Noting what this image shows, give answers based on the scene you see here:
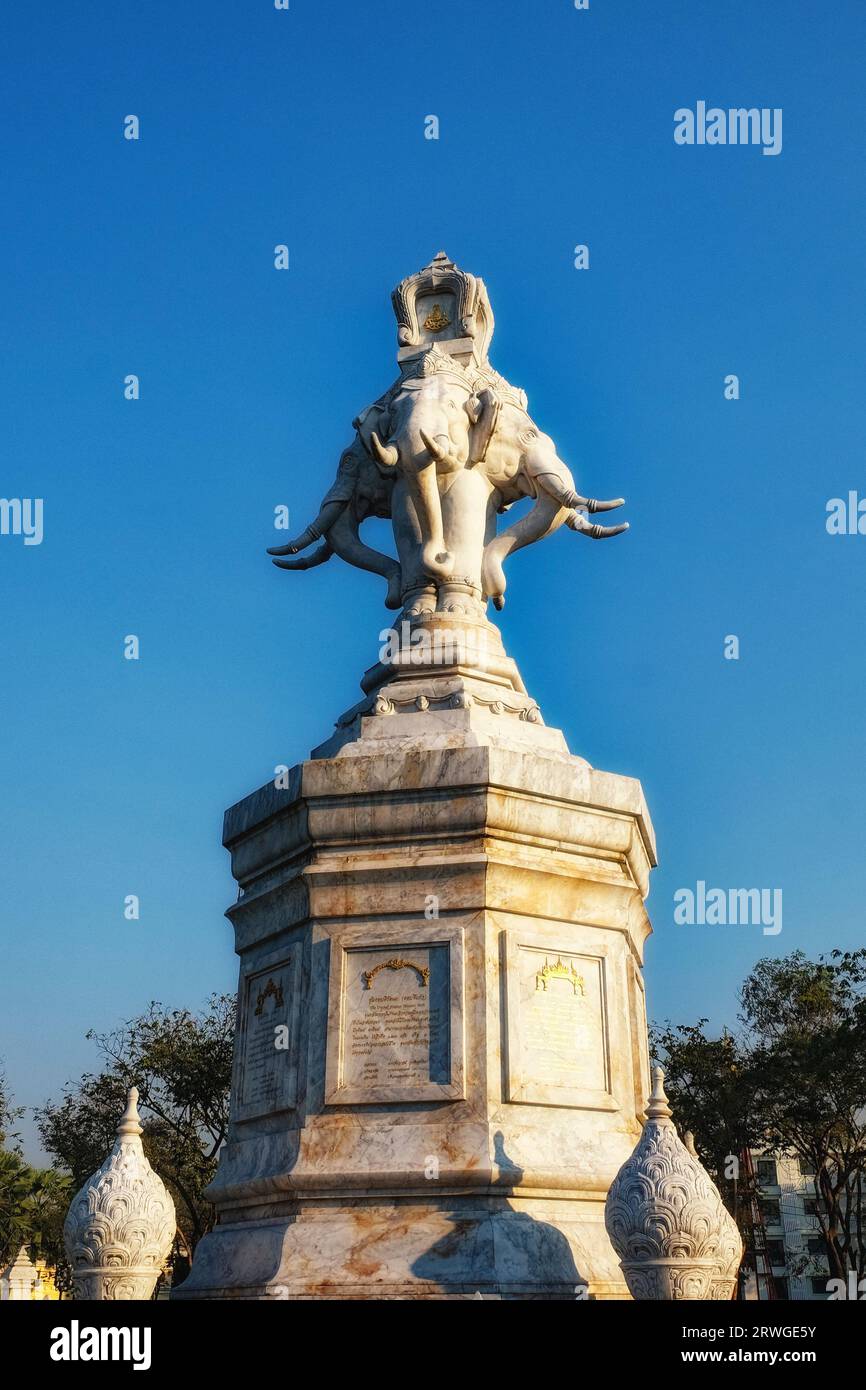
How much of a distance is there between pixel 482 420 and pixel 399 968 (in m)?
4.90

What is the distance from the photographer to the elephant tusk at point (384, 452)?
11.2m

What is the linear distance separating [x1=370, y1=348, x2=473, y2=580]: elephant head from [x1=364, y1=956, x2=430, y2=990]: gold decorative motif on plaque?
3.62 metres

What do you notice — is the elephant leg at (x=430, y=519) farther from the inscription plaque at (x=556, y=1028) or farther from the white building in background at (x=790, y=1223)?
the white building in background at (x=790, y=1223)

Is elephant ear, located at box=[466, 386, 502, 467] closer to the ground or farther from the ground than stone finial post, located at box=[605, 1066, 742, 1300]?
farther from the ground

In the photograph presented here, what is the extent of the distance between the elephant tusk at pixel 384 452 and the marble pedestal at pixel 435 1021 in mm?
2118

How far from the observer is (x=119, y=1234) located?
7887 millimetres

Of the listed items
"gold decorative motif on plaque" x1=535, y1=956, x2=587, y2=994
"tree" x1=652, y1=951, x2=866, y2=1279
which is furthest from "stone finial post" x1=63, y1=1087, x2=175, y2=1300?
"tree" x1=652, y1=951, x2=866, y2=1279

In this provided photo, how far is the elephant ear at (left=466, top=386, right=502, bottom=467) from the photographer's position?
37.8 ft

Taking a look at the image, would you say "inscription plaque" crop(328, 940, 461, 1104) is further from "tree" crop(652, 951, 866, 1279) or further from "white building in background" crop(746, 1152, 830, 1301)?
"white building in background" crop(746, 1152, 830, 1301)

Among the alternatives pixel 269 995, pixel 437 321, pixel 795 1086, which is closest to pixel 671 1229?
pixel 269 995

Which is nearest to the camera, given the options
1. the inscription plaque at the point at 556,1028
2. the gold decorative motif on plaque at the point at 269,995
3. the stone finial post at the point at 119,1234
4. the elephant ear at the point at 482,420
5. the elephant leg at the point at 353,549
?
the stone finial post at the point at 119,1234

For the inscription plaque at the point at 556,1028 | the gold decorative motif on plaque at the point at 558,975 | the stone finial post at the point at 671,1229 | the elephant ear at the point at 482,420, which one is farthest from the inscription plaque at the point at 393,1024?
the elephant ear at the point at 482,420

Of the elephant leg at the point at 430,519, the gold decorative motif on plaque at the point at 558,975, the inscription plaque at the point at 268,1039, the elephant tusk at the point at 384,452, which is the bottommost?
the inscription plaque at the point at 268,1039
